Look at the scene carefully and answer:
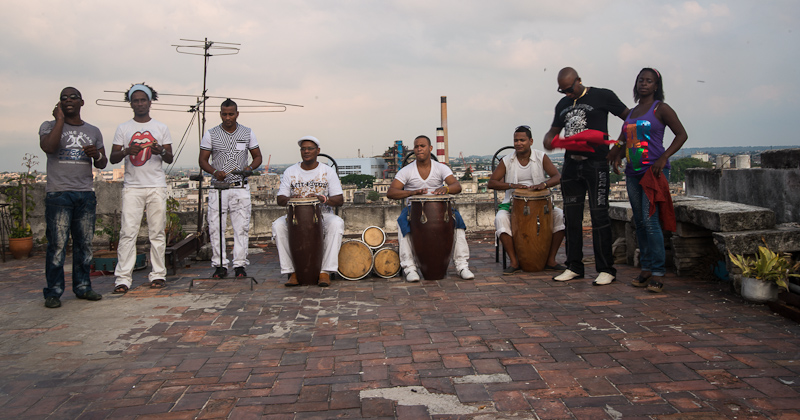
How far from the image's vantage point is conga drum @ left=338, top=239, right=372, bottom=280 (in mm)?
6352

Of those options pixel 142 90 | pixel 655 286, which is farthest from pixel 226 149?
pixel 655 286

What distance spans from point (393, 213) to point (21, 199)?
5663 mm

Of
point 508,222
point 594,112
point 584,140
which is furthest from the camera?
point 508,222

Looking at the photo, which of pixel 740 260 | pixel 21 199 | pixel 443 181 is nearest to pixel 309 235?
pixel 443 181

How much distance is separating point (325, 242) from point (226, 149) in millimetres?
1525

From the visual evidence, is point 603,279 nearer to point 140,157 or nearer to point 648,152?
point 648,152

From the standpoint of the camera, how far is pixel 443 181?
646 cm

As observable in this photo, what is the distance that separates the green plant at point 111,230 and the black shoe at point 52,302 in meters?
2.08

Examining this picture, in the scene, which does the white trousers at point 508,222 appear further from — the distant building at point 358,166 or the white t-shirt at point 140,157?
the distant building at point 358,166

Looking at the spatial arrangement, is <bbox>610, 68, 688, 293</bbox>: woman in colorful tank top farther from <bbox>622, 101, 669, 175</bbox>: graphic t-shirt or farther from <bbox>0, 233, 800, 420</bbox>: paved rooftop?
<bbox>0, 233, 800, 420</bbox>: paved rooftop

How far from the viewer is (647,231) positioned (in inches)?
213

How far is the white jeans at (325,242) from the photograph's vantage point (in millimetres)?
6148

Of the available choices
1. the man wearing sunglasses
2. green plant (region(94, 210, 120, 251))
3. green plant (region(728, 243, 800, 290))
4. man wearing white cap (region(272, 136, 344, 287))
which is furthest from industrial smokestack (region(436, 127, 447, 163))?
green plant (region(728, 243, 800, 290))

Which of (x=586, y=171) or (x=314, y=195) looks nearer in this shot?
(x=586, y=171)
